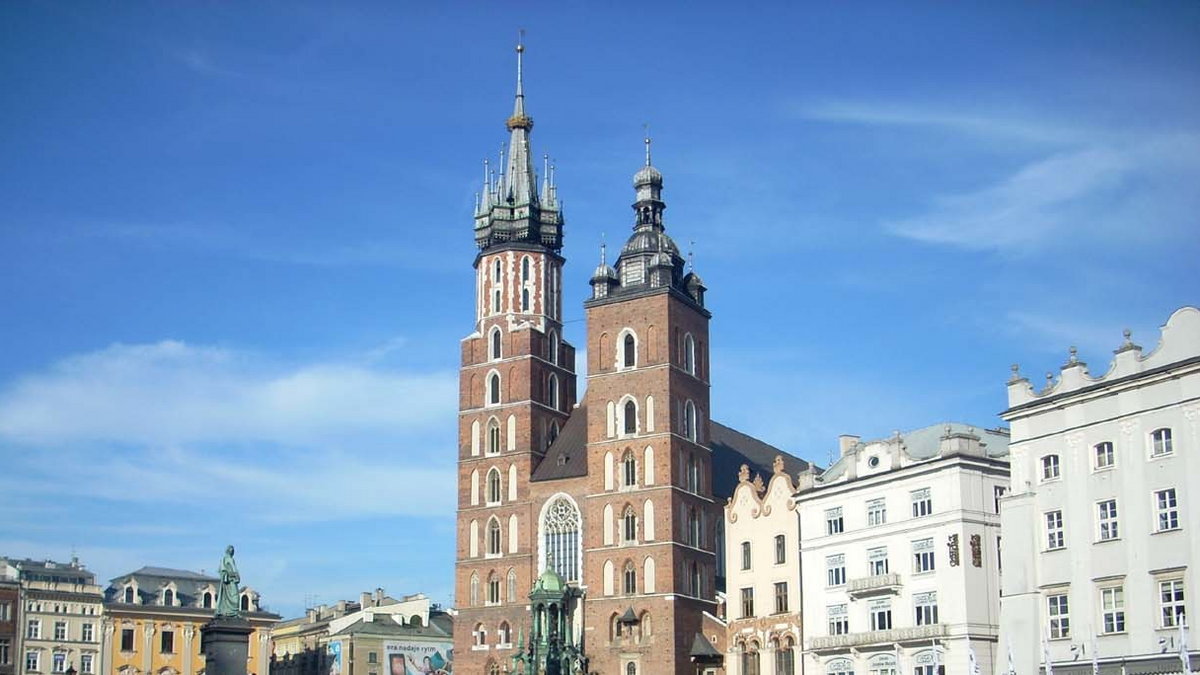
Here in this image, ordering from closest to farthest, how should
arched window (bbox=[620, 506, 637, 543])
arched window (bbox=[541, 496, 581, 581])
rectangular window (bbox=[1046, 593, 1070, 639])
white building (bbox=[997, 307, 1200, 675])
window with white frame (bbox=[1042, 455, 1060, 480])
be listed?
white building (bbox=[997, 307, 1200, 675])
rectangular window (bbox=[1046, 593, 1070, 639])
window with white frame (bbox=[1042, 455, 1060, 480])
arched window (bbox=[620, 506, 637, 543])
arched window (bbox=[541, 496, 581, 581])

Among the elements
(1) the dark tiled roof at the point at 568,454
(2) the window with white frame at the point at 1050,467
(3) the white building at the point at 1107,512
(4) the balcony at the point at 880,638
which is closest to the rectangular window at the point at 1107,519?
(3) the white building at the point at 1107,512

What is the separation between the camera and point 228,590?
222ft

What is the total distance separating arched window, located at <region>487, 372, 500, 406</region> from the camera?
307 feet

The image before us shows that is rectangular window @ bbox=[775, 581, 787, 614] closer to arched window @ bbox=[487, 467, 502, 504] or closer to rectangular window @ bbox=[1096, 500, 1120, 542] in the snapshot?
arched window @ bbox=[487, 467, 502, 504]

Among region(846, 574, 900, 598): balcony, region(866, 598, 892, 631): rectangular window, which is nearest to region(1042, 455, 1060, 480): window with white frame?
region(846, 574, 900, 598): balcony

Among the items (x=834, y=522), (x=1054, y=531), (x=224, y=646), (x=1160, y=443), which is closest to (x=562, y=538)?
(x=834, y=522)

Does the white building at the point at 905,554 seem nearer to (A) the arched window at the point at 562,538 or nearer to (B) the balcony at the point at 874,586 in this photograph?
(B) the balcony at the point at 874,586

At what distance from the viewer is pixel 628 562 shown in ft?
281

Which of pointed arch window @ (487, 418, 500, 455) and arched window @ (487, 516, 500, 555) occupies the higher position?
pointed arch window @ (487, 418, 500, 455)

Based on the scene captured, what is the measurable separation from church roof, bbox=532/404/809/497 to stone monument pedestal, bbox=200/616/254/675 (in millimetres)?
28202

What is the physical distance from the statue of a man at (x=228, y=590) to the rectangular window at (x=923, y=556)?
2748cm

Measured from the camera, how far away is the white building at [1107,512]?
53969mm

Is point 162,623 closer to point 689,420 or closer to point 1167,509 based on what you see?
point 689,420

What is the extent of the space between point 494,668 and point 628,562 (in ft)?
32.3
